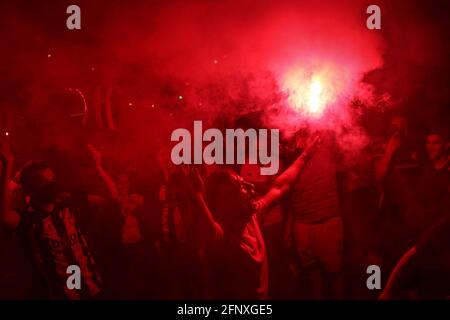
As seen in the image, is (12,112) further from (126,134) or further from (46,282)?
(46,282)

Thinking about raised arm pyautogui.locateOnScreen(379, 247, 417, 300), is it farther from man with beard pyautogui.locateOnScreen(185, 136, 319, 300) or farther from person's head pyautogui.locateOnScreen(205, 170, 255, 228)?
person's head pyautogui.locateOnScreen(205, 170, 255, 228)

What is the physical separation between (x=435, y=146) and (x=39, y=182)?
294 centimetres

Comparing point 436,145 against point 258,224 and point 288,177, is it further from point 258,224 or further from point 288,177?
point 258,224


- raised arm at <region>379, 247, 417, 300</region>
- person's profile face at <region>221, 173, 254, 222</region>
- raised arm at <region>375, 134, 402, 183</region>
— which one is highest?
raised arm at <region>375, 134, 402, 183</region>

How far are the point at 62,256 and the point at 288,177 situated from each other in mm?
1778

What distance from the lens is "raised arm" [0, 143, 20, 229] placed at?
12.4 feet

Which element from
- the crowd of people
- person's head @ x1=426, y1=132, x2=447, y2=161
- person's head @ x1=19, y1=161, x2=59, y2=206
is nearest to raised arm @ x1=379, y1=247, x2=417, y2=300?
the crowd of people

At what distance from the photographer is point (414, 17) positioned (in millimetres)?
3947

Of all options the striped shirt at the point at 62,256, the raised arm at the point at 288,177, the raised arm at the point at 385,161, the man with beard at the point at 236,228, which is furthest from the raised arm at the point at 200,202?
the raised arm at the point at 385,161

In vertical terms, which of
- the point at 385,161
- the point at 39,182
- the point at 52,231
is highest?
the point at 385,161

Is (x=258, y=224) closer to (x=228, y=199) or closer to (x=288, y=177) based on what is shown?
(x=228, y=199)

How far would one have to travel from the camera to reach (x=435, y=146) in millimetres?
3865

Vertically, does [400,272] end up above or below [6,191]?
below

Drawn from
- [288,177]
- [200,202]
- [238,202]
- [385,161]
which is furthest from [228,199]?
[385,161]
